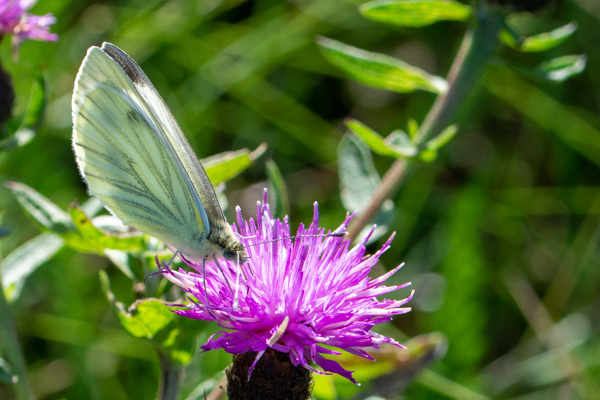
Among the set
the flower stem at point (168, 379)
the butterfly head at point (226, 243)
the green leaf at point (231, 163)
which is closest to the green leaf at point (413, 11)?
the green leaf at point (231, 163)

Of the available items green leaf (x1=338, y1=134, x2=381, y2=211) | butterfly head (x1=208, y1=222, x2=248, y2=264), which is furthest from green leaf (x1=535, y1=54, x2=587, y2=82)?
butterfly head (x1=208, y1=222, x2=248, y2=264)

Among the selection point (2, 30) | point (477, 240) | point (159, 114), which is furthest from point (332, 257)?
point (477, 240)

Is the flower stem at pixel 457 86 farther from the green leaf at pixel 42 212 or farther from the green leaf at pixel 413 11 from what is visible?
the green leaf at pixel 42 212

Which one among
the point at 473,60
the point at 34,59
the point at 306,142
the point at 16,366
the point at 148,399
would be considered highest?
the point at 473,60

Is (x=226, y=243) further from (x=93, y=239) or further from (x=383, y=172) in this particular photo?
(x=383, y=172)

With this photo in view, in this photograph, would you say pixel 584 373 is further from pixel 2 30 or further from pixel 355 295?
pixel 2 30

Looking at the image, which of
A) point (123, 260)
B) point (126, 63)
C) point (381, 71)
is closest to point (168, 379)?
point (123, 260)
